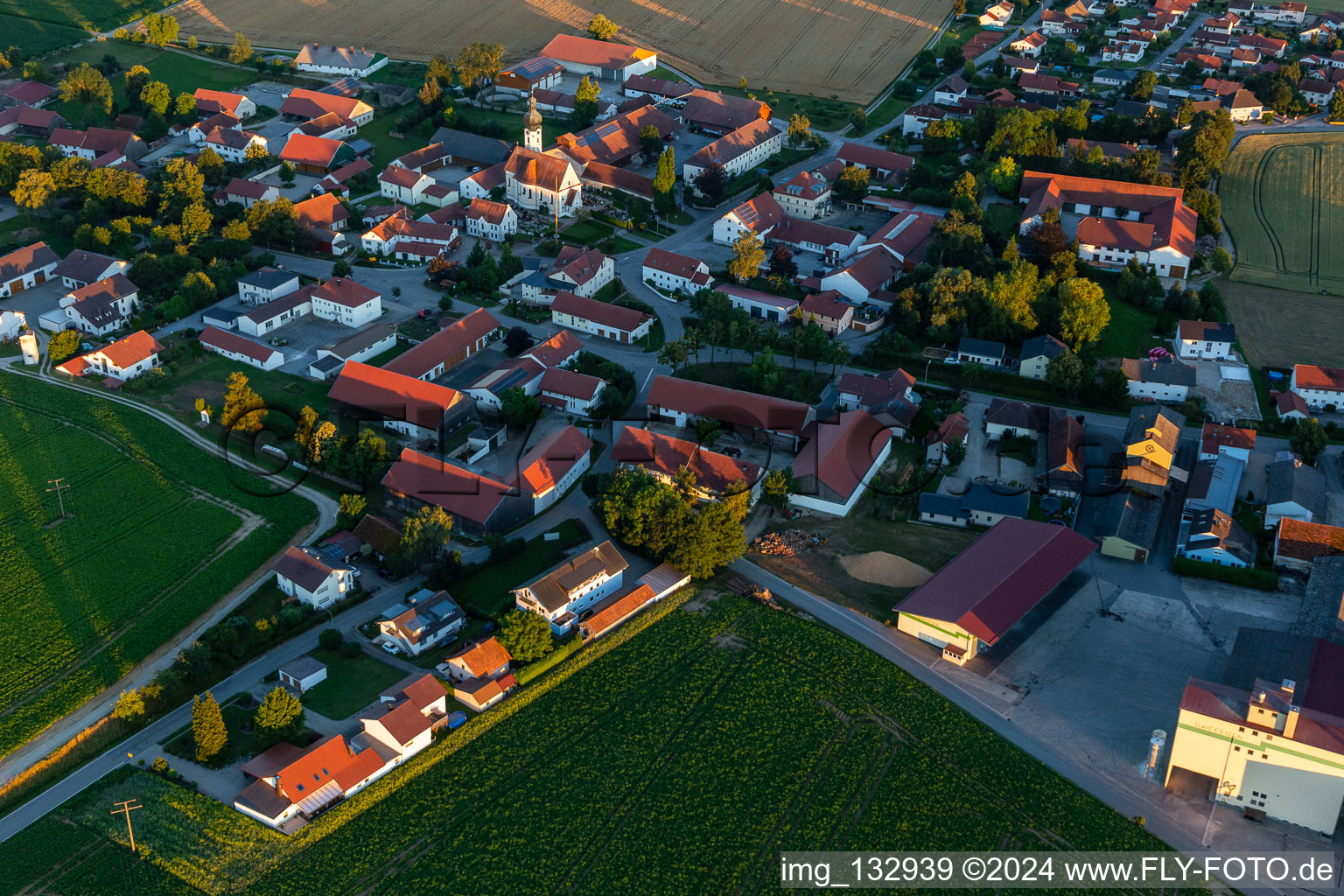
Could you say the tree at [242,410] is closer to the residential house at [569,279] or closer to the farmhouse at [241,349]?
the farmhouse at [241,349]

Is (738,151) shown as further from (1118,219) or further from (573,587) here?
(573,587)

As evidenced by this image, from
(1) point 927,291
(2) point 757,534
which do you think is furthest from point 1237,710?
(1) point 927,291

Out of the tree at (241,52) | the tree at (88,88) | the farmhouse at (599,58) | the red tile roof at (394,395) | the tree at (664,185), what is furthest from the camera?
the farmhouse at (599,58)

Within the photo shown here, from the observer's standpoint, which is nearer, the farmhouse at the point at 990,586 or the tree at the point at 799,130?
the farmhouse at the point at 990,586

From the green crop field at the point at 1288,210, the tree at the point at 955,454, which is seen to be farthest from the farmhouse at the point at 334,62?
the green crop field at the point at 1288,210

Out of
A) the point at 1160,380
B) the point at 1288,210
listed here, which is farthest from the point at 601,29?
the point at 1160,380

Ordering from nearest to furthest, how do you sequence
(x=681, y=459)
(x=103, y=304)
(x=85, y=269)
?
(x=681, y=459) < (x=103, y=304) < (x=85, y=269)

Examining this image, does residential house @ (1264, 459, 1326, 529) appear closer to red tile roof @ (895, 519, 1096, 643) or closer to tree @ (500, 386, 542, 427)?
red tile roof @ (895, 519, 1096, 643)
